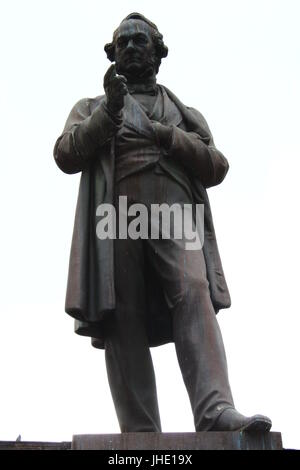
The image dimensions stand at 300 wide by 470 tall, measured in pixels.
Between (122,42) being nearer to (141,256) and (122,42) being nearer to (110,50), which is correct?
(110,50)

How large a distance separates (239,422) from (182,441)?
0.41 meters

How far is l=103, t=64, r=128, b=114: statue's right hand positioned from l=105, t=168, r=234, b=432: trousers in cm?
61

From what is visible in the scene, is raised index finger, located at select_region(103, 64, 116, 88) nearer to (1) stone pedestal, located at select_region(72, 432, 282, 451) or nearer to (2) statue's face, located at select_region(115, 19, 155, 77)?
(2) statue's face, located at select_region(115, 19, 155, 77)

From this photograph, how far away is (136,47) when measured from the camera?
29.7 feet

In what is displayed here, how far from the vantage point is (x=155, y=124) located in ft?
28.3

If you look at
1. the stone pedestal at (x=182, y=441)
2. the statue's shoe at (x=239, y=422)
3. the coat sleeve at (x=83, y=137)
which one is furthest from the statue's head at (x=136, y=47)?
the stone pedestal at (x=182, y=441)

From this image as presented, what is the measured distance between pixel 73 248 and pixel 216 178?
4.70ft

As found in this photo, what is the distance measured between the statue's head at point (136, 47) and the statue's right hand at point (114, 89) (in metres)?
0.87

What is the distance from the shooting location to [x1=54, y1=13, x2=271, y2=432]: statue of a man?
310 inches

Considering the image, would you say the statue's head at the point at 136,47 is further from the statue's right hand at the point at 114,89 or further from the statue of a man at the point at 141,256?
the statue's right hand at the point at 114,89
